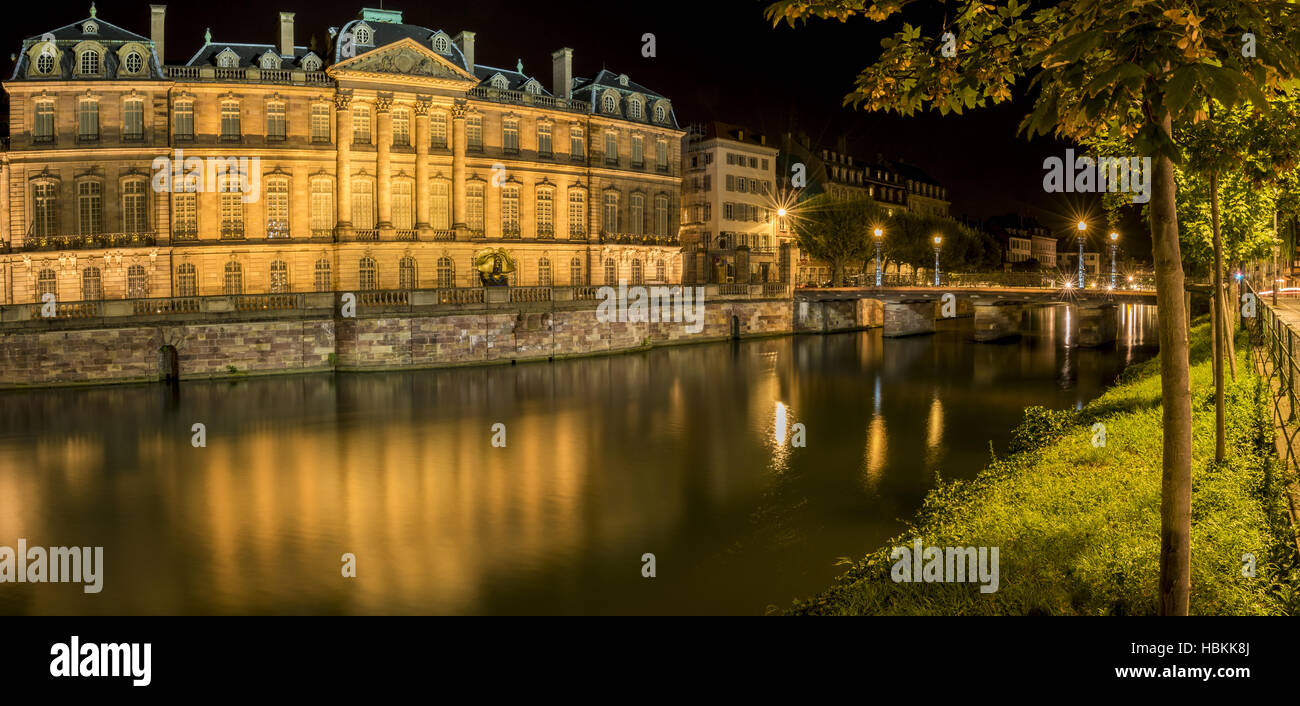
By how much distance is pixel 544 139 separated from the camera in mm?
65250

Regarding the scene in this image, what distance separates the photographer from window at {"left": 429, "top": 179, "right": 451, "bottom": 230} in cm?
5947

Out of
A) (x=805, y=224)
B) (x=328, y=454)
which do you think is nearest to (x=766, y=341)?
(x=805, y=224)

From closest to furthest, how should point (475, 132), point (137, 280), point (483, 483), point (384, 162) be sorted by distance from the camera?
point (483, 483) → point (137, 280) → point (384, 162) → point (475, 132)

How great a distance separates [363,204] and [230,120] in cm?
878

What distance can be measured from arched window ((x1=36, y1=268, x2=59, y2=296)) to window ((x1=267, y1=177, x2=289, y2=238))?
1193cm

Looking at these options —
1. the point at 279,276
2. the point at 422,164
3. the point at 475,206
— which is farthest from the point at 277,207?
the point at 475,206

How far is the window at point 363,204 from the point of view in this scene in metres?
56.7

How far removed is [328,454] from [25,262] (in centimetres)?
3595

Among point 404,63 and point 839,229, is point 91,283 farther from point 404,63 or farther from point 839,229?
point 839,229

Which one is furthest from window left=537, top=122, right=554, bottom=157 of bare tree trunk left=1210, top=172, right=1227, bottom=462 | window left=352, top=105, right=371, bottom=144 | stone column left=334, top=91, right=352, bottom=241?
bare tree trunk left=1210, top=172, right=1227, bottom=462

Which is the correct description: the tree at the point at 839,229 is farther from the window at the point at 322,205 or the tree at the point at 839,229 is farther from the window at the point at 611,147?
the window at the point at 322,205

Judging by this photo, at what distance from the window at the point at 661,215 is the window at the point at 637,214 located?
1343 mm

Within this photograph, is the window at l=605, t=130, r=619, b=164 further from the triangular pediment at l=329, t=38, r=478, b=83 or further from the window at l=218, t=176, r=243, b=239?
the window at l=218, t=176, r=243, b=239

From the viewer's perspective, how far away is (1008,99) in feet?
31.8
